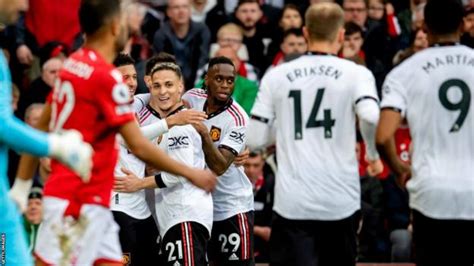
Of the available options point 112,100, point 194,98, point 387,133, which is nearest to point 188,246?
point 194,98

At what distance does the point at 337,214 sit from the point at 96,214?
1993 mm

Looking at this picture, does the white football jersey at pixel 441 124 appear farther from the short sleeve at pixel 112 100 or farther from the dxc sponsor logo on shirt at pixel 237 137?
the dxc sponsor logo on shirt at pixel 237 137

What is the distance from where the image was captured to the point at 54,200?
8742 mm

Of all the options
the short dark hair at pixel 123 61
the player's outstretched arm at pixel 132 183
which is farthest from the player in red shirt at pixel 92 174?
the short dark hair at pixel 123 61

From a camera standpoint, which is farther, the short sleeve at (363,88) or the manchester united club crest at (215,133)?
the manchester united club crest at (215,133)

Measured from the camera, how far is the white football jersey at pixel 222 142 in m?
12.3

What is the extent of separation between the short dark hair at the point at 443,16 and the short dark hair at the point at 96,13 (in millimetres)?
2156

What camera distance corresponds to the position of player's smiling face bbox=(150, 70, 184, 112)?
470 inches

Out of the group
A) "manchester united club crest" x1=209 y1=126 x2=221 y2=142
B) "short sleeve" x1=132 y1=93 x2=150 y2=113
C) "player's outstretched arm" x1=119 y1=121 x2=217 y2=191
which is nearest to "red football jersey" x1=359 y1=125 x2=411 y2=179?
"manchester united club crest" x1=209 y1=126 x2=221 y2=142

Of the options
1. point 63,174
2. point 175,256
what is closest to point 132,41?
point 175,256

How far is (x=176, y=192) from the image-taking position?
11812mm

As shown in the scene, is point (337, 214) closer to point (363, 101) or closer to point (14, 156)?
point (363, 101)

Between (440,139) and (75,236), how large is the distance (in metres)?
2.50

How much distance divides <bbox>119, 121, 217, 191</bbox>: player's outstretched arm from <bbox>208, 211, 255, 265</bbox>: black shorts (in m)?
3.75
